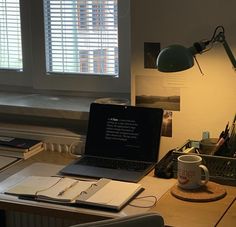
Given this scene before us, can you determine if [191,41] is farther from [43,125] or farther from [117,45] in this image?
[43,125]

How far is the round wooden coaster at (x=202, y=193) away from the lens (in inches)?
77.6

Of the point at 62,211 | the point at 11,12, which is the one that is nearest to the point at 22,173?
the point at 62,211

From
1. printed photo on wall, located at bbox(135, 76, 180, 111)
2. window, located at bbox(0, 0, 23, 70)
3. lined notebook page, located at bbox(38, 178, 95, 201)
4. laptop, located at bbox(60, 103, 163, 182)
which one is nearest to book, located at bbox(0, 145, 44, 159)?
laptop, located at bbox(60, 103, 163, 182)

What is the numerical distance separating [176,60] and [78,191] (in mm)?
564

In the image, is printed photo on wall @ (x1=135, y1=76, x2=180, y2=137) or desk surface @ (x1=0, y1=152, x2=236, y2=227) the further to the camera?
printed photo on wall @ (x1=135, y1=76, x2=180, y2=137)

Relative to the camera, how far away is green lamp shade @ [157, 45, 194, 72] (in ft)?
6.47

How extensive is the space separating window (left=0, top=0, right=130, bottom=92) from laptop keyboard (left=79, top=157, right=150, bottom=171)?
0.56 meters

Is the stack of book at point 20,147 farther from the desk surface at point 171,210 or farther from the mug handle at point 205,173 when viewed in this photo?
the mug handle at point 205,173

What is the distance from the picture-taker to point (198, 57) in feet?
7.50

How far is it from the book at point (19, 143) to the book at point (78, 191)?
1.22 feet

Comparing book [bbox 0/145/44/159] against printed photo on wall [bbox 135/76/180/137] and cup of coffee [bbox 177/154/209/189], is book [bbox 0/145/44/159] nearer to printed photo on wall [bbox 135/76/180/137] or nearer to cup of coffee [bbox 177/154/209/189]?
printed photo on wall [bbox 135/76/180/137]

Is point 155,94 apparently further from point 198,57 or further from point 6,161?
point 6,161

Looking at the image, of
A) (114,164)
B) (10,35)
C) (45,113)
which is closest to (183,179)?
(114,164)

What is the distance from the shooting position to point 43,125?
9.18 feet
